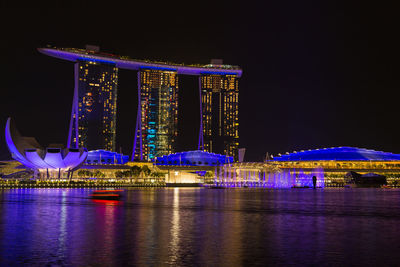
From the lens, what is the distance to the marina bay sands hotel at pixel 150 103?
159500 millimetres

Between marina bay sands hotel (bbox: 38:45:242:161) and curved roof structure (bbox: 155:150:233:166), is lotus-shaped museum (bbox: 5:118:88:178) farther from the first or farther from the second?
marina bay sands hotel (bbox: 38:45:242:161)

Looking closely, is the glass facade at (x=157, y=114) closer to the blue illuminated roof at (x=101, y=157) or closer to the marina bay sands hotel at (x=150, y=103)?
the marina bay sands hotel at (x=150, y=103)

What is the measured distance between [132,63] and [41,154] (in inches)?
3168

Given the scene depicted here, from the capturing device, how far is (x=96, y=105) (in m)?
162

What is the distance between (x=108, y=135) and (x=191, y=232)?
145 m

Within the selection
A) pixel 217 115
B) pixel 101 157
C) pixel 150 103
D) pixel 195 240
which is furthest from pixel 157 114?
pixel 195 240

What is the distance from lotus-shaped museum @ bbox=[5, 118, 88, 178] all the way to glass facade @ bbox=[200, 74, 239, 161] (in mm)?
82774

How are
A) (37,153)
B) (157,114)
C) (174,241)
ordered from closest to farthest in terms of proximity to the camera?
(174,241) < (37,153) < (157,114)

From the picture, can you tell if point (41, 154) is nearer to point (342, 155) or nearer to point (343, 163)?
point (343, 163)

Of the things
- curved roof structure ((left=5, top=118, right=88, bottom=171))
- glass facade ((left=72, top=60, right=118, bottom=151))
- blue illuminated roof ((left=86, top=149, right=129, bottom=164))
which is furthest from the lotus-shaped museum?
glass facade ((left=72, top=60, right=118, bottom=151))

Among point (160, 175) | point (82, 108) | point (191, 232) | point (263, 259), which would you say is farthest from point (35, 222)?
point (82, 108)

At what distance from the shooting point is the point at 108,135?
16538cm

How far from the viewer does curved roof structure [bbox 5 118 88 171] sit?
100250 millimetres

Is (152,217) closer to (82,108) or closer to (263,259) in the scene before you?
(263,259)
